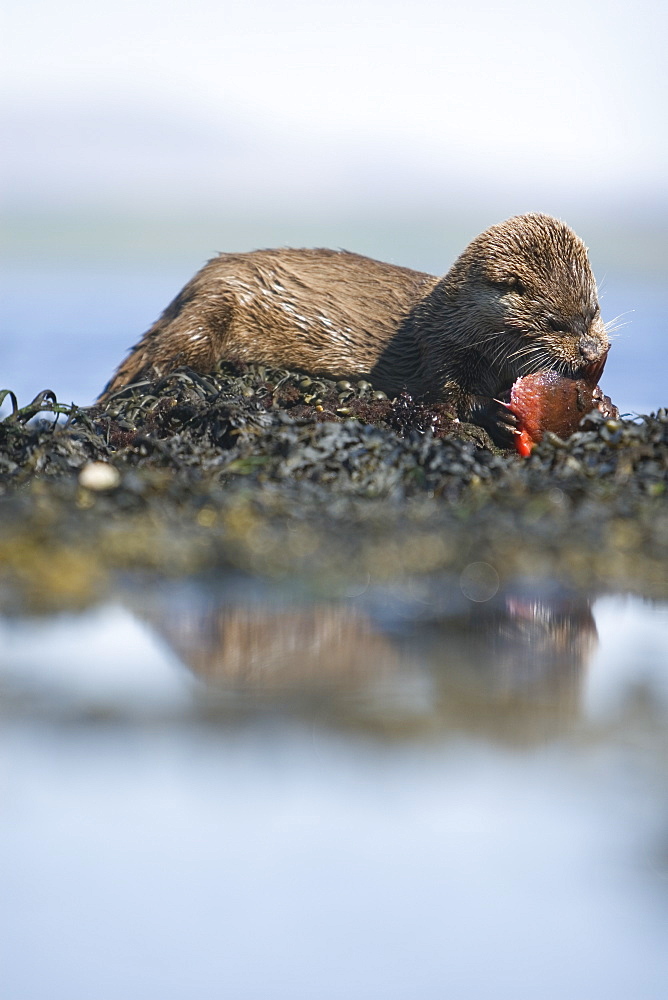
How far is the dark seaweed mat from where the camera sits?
380cm

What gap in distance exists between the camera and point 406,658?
10.6 feet

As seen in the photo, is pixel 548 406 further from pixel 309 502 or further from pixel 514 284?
pixel 309 502

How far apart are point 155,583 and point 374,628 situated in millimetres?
750

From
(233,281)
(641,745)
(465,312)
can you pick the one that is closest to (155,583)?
(641,745)

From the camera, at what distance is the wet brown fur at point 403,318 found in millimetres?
6512

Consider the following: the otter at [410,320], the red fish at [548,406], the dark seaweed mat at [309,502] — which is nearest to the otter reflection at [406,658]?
the dark seaweed mat at [309,502]

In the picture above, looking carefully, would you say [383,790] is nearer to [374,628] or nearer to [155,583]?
[374,628]

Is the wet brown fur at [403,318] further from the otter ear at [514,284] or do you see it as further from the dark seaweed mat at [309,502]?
the dark seaweed mat at [309,502]

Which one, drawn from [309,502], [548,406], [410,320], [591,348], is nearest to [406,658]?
[309,502]

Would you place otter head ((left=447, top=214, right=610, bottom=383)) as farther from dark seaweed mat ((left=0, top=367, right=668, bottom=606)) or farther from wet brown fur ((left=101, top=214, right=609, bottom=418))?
dark seaweed mat ((left=0, top=367, right=668, bottom=606))

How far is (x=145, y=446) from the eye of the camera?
5.00 metres

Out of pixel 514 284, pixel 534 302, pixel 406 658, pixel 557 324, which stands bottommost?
pixel 406 658

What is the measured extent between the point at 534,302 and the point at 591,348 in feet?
1.43

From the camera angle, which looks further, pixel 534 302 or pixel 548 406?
pixel 534 302
